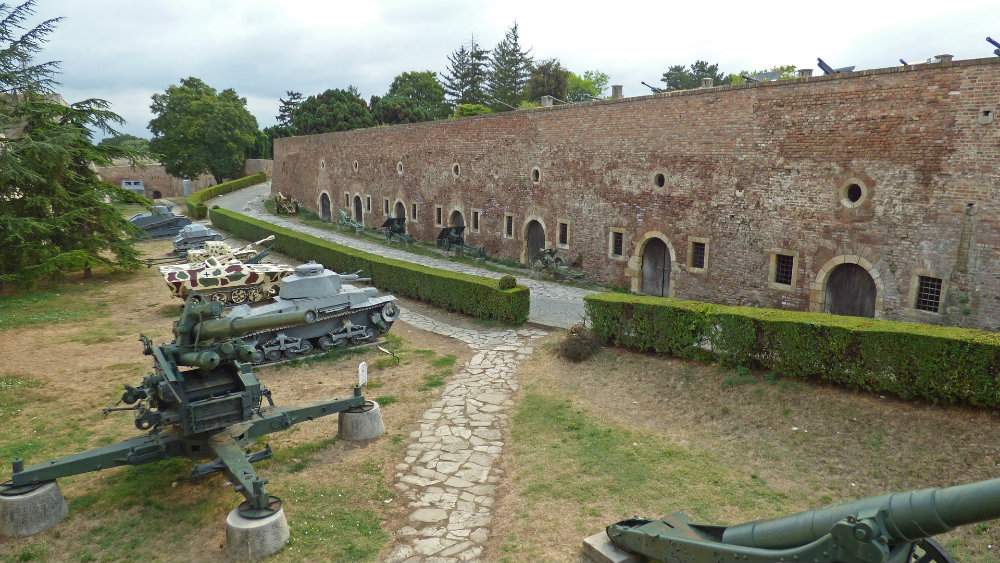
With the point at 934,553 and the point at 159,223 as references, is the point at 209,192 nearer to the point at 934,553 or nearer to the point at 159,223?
the point at 159,223

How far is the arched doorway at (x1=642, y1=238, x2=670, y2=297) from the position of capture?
17438 mm

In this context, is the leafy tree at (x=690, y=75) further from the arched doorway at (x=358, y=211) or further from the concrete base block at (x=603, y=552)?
the concrete base block at (x=603, y=552)

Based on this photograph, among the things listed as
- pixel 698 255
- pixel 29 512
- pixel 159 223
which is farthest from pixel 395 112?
pixel 29 512

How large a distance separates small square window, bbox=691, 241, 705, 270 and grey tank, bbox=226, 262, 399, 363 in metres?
8.17

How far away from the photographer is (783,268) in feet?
48.0

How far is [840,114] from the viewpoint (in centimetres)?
1312

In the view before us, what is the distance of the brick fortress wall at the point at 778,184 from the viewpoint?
460 inches

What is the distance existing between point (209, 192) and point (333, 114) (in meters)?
11.2

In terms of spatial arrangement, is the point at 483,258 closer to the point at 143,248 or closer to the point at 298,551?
the point at 143,248

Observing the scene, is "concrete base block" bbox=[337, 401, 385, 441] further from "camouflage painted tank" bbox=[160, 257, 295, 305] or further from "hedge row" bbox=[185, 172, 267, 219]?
"hedge row" bbox=[185, 172, 267, 219]

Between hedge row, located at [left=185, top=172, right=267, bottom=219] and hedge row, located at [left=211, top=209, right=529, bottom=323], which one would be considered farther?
hedge row, located at [left=185, top=172, right=267, bottom=219]

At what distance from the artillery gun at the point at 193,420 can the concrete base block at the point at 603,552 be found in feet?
9.66

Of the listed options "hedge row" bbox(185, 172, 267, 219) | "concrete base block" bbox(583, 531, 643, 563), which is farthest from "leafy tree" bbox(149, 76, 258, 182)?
"concrete base block" bbox(583, 531, 643, 563)

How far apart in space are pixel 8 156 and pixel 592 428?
15.9 metres
